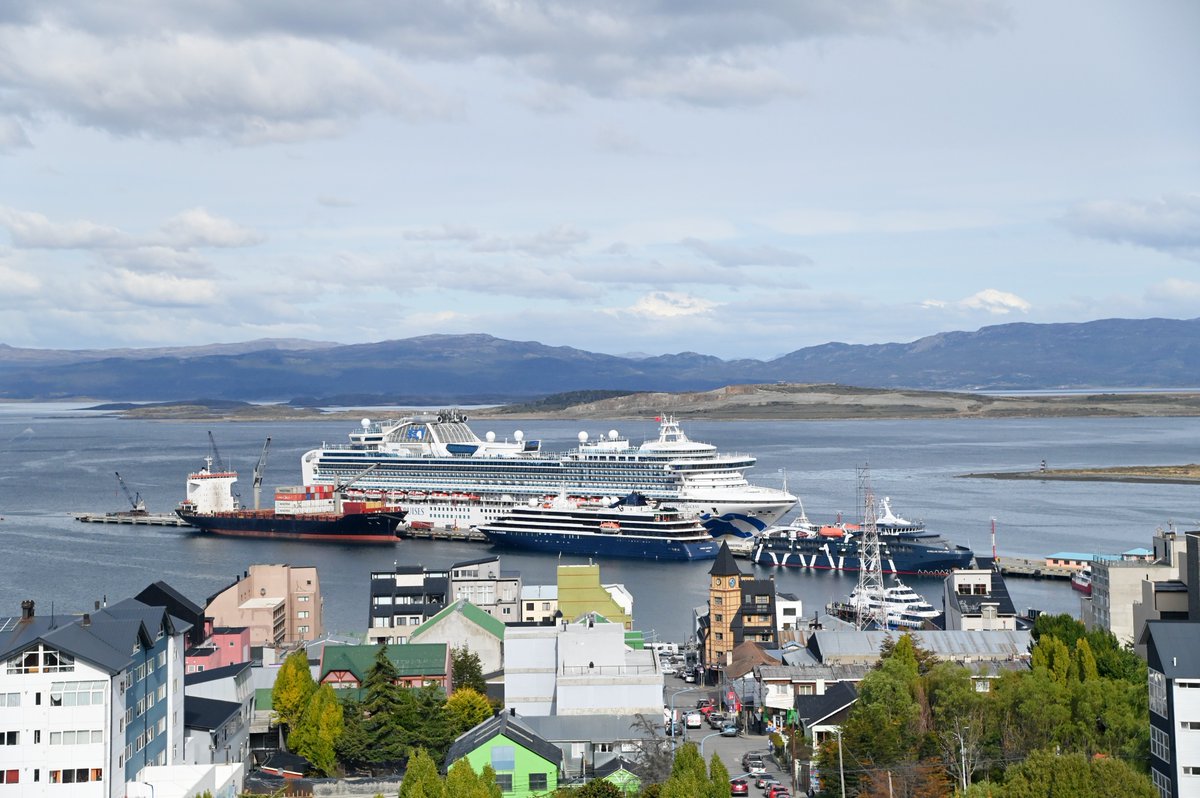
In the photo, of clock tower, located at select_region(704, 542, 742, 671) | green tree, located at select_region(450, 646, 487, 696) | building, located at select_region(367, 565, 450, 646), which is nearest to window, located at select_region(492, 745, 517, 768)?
green tree, located at select_region(450, 646, 487, 696)

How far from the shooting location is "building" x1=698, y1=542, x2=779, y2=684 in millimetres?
24031

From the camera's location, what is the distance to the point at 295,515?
2023 inches

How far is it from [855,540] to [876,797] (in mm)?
25464

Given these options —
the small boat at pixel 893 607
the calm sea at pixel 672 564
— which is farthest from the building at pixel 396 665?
the small boat at pixel 893 607

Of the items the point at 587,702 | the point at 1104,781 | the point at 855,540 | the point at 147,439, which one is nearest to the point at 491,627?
the point at 587,702

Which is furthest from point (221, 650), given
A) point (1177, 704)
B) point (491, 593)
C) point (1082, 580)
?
point (1082, 580)

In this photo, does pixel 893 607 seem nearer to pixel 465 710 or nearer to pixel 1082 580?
pixel 1082 580

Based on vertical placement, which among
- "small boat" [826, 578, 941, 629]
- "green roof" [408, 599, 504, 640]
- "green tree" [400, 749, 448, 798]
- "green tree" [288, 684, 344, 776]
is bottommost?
"small boat" [826, 578, 941, 629]

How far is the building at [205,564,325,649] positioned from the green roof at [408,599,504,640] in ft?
13.0

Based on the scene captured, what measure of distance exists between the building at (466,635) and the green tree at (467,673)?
2.38ft

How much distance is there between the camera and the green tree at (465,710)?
1805cm

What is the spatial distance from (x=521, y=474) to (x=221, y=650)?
107 ft

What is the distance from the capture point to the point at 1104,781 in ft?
40.1

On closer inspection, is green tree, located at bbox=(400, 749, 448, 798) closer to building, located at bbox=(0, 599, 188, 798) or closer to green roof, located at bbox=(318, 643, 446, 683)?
building, located at bbox=(0, 599, 188, 798)
